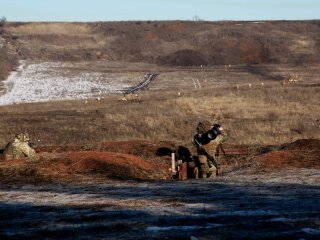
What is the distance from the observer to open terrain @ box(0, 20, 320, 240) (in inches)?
438

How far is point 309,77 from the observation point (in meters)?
74.5

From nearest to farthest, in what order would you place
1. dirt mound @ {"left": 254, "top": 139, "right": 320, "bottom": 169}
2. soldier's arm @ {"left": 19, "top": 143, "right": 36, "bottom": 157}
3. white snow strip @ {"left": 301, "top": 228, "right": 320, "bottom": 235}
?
white snow strip @ {"left": 301, "top": 228, "right": 320, "bottom": 235}
dirt mound @ {"left": 254, "top": 139, "right": 320, "bottom": 169}
soldier's arm @ {"left": 19, "top": 143, "right": 36, "bottom": 157}

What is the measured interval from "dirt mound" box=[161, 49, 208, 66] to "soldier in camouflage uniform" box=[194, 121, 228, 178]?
8240cm

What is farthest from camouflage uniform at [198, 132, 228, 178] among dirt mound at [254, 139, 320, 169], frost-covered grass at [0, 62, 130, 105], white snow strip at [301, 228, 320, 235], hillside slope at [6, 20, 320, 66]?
hillside slope at [6, 20, 320, 66]

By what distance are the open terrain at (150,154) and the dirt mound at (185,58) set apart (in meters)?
0.53

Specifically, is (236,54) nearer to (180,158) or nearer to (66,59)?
(66,59)

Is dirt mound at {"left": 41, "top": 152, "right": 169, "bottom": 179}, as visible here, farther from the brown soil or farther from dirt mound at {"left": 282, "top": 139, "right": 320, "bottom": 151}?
dirt mound at {"left": 282, "top": 139, "right": 320, "bottom": 151}

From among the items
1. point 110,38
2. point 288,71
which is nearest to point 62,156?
point 288,71

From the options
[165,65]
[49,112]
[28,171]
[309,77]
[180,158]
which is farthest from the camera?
[165,65]

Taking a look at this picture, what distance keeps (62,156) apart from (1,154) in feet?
8.46

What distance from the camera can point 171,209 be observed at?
12383mm

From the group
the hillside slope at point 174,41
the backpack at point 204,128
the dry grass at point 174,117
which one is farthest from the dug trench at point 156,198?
the hillside slope at point 174,41

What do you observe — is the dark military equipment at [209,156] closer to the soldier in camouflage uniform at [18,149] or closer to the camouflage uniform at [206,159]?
the camouflage uniform at [206,159]

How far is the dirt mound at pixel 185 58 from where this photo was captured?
337ft
